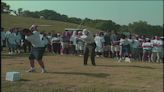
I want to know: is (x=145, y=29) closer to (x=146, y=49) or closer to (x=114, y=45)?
(x=114, y=45)

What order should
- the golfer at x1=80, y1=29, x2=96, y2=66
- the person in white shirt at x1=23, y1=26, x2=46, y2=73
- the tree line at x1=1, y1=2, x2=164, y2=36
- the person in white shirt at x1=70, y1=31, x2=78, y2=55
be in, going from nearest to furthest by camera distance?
1. the person in white shirt at x1=23, y1=26, x2=46, y2=73
2. the golfer at x1=80, y1=29, x2=96, y2=66
3. the person in white shirt at x1=70, y1=31, x2=78, y2=55
4. the tree line at x1=1, y1=2, x2=164, y2=36

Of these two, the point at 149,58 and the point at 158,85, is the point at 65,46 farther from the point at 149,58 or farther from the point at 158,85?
the point at 158,85

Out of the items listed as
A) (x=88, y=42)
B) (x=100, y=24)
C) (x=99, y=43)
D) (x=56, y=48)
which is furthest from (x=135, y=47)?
(x=100, y=24)

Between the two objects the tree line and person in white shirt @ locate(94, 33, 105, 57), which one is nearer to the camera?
person in white shirt @ locate(94, 33, 105, 57)

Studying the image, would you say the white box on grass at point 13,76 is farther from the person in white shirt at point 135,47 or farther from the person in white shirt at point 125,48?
the person in white shirt at point 135,47

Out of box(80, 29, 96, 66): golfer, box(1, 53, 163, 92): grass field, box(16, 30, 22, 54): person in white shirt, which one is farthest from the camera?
box(16, 30, 22, 54): person in white shirt

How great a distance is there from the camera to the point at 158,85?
15594 millimetres

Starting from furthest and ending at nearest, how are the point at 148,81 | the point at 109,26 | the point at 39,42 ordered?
the point at 109,26, the point at 39,42, the point at 148,81

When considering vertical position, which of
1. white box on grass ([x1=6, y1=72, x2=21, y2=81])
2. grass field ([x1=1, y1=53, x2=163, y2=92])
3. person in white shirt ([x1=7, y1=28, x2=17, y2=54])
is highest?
person in white shirt ([x1=7, y1=28, x2=17, y2=54])

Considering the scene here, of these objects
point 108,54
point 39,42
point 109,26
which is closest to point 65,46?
point 108,54

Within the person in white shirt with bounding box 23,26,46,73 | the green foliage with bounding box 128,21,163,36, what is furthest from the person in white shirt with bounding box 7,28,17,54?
the green foliage with bounding box 128,21,163,36

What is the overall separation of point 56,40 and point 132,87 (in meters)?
18.9

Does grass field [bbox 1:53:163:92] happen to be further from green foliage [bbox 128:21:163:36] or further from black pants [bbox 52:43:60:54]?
green foliage [bbox 128:21:163:36]

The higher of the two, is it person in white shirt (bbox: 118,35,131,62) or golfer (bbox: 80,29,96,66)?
golfer (bbox: 80,29,96,66)
